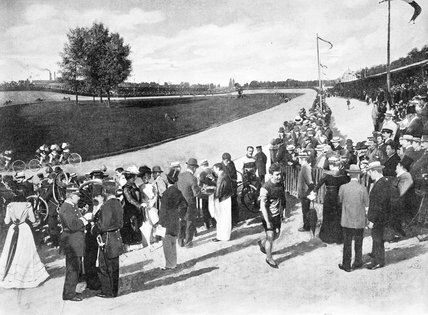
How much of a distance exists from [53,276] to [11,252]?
0.79 meters

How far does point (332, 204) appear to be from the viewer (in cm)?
615

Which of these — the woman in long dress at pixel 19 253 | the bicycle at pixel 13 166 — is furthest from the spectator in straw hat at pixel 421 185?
the bicycle at pixel 13 166

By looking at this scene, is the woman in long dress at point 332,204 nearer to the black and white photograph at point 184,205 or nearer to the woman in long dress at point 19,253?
the black and white photograph at point 184,205

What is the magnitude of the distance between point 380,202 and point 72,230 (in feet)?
13.7

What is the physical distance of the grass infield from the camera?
369 inches

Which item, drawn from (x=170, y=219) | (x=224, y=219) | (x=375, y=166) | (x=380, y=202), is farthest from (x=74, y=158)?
(x=380, y=202)

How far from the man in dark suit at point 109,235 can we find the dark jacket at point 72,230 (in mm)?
230

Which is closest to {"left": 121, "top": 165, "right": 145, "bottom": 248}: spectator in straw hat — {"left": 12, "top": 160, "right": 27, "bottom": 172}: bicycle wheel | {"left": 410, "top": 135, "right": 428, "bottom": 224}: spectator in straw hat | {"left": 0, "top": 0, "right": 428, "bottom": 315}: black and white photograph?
{"left": 0, "top": 0, "right": 428, "bottom": 315}: black and white photograph

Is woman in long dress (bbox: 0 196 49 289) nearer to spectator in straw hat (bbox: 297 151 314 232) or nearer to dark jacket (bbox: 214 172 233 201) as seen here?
dark jacket (bbox: 214 172 233 201)

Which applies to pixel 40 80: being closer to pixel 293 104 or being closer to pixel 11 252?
pixel 11 252

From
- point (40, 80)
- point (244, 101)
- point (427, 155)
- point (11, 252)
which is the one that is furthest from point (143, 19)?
point (244, 101)

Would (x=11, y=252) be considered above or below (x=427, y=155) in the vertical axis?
below

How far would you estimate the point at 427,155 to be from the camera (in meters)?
6.33

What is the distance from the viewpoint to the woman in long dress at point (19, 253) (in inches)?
225
